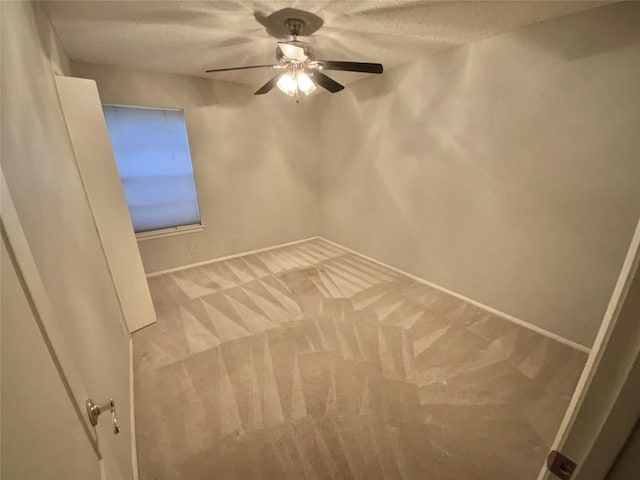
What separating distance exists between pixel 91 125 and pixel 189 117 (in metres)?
1.42

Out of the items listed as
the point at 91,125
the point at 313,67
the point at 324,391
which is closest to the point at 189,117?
the point at 91,125

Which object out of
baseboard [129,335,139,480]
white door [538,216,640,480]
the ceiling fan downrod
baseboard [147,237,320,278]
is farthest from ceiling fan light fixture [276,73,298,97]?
baseboard [147,237,320,278]

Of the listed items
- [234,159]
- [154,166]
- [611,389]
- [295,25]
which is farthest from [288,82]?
[611,389]

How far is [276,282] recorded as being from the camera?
10.4 feet

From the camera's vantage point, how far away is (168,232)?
3320 mm

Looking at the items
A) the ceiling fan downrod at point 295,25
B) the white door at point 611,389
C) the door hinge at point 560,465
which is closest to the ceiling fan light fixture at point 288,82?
the ceiling fan downrod at point 295,25

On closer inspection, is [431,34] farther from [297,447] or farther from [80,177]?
[297,447]

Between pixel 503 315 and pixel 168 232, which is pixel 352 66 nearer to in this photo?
pixel 503 315

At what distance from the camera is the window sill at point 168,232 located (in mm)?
3166

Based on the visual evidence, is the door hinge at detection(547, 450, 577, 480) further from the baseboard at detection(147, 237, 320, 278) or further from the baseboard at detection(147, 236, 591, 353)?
the baseboard at detection(147, 237, 320, 278)

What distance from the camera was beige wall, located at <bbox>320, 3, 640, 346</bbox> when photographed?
1.71 metres

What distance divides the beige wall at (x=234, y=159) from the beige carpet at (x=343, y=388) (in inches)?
42.4

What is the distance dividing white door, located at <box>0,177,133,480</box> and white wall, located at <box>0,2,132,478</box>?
0.03 metres

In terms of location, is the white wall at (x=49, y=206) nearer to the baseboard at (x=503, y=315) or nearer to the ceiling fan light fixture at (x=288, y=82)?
the ceiling fan light fixture at (x=288, y=82)
